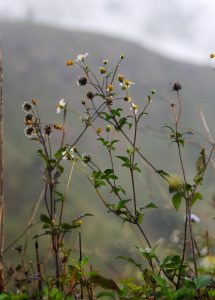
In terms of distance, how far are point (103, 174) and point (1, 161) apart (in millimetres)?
578

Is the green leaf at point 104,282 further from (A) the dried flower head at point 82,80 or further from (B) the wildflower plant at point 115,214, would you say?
(A) the dried flower head at point 82,80

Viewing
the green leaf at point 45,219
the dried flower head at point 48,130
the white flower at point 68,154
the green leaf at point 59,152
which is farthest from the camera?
the dried flower head at point 48,130

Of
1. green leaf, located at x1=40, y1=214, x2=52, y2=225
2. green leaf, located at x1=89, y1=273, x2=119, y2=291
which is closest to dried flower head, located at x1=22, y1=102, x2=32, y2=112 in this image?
green leaf, located at x1=40, y1=214, x2=52, y2=225

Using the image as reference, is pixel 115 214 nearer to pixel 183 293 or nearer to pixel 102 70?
pixel 183 293

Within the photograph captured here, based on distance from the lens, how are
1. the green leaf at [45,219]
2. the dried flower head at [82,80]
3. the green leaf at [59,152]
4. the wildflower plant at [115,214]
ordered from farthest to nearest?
the dried flower head at [82,80]
the green leaf at [59,152]
the green leaf at [45,219]
the wildflower plant at [115,214]

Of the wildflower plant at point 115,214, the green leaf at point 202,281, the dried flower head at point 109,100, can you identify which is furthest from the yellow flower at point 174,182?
the dried flower head at point 109,100

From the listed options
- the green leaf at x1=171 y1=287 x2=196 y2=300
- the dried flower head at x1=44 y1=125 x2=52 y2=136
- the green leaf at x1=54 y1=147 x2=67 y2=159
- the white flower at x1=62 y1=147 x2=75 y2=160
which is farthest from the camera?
the dried flower head at x1=44 y1=125 x2=52 y2=136

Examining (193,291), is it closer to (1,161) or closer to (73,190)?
(1,161)

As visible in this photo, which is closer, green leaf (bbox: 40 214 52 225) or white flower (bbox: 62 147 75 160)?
green leaf (bbox: 40 214 52 225)

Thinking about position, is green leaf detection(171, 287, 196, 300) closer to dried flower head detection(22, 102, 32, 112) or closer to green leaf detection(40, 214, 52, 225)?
green leaf detection(40, 214, 52, 225)

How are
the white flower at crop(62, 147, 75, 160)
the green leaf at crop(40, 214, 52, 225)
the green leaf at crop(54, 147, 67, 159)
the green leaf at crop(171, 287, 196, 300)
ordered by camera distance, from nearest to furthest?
the green leaf at crop(171, 287, 196, 300) → the green leaf at crop(40, 214, 52, 225) → the green leaf at crop(54, 147, 67, 159) → the white flower at crop(62, 147, 75, 160)

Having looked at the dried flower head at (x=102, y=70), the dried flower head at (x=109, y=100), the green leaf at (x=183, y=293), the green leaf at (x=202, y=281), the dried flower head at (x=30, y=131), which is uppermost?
the dried flower head at (x=102, y=70)

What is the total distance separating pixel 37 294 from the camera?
2.18 meters

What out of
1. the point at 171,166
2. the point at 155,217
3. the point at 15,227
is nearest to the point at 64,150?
the point at 15,227
